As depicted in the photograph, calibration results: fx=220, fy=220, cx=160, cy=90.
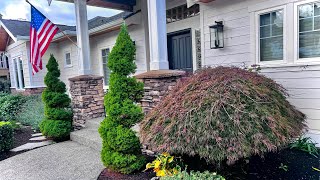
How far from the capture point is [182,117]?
2344 mm

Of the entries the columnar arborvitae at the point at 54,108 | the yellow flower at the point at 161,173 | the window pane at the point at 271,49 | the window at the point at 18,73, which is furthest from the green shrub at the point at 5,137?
the window at the point at 18,73

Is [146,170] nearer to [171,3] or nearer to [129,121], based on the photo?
[129,121]

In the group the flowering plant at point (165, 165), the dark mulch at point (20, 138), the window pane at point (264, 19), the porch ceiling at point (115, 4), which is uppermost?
the porch ceiling at point (115, 4)

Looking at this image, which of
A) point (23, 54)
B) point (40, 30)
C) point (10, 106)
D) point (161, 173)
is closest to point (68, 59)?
point (23, 54)

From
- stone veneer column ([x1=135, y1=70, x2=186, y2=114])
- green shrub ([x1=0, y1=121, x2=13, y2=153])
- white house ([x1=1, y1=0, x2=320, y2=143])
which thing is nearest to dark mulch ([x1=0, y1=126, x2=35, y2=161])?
green shrub ([x1=0, y1=121, x2=13, y2=153])

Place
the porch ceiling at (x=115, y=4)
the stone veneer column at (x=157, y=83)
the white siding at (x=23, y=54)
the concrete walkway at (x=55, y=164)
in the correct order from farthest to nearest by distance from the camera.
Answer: the white siding at (x=23, y=54)
the porch ceiling at (x=115, y=4)
the stone veneer column at (x=157, y=83)
the concrete walkway at (x=55, y=164)

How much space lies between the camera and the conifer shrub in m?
2.13

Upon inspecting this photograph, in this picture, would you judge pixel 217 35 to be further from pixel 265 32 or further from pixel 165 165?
pixel 165 165

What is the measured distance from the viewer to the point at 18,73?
12.2 m

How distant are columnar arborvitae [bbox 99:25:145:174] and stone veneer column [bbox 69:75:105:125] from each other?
2595 mm

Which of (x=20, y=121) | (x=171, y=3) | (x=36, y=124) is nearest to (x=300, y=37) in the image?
(x=171, y=3)

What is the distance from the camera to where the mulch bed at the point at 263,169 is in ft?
9.16

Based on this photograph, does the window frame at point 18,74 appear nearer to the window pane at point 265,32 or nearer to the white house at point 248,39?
the white house at point 248,39

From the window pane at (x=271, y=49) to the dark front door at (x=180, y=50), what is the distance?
211 cm
